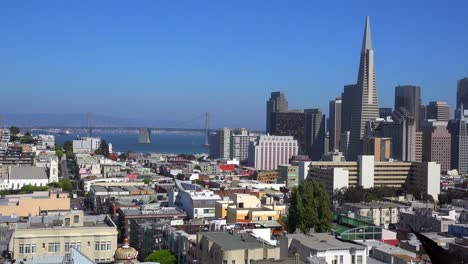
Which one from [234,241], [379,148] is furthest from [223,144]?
[234,241]

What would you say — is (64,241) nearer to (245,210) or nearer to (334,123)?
(245,210)

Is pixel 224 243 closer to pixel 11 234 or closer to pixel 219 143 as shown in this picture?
pixel 11 234

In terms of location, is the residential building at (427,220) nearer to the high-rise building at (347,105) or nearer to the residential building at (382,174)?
the residential building at (382,174)

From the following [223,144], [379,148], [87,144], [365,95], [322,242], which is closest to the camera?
[322,242]

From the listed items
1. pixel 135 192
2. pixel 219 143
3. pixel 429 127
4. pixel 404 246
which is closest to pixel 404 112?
pixel 429 127

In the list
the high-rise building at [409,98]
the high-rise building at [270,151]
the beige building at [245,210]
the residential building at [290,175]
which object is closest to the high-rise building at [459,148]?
the high-rise building at [270,151]

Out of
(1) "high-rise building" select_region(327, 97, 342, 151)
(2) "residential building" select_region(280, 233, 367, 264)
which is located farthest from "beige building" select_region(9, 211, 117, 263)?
(1) "high-rise building" select_region(327, 97, 342, 151)
